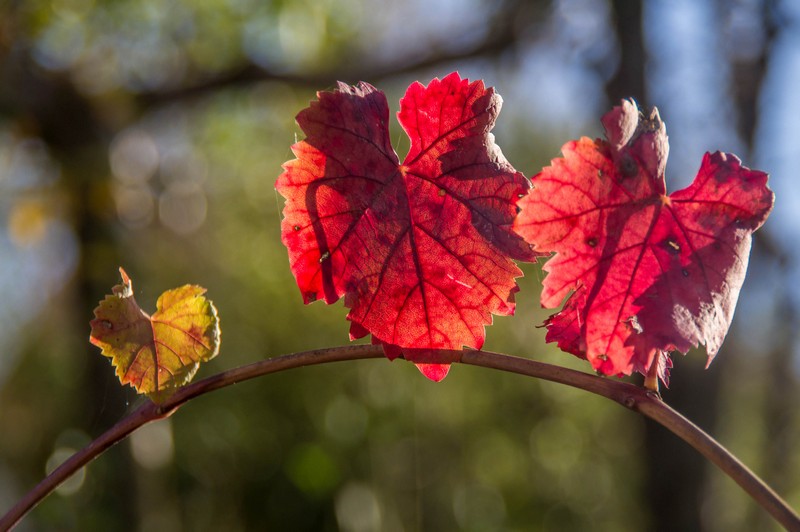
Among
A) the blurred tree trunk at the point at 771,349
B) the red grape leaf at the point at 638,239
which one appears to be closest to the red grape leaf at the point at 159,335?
the red grape leaf at the point at 638,239

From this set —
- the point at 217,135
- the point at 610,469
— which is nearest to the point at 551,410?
the point at 610,469

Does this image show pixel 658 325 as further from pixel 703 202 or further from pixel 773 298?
pixel 773 298

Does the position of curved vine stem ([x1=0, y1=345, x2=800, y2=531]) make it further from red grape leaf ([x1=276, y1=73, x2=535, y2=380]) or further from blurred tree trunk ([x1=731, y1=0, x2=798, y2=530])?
blurred tree trunk ([x1=731, y1=0, x2=798, y2=530])

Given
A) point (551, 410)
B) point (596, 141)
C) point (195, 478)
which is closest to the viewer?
point (596, 141)

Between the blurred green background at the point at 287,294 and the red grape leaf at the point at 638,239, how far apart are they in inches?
57.9

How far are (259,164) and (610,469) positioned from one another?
507 centimetres

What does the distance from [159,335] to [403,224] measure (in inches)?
5.9

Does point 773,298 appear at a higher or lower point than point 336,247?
higher

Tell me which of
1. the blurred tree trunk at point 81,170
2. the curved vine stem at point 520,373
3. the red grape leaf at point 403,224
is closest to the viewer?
the curved vine stem at point 520,373

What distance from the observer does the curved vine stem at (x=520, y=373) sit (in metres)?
0.26

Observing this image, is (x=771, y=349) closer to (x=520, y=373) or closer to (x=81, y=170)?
(x=81, y=170)

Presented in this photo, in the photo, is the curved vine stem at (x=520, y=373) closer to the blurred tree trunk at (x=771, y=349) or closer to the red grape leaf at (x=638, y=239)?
the red grape leaf at (x=638, y=239)

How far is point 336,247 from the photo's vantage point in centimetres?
Answer: 37

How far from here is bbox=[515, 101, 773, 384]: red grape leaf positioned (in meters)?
0.33
